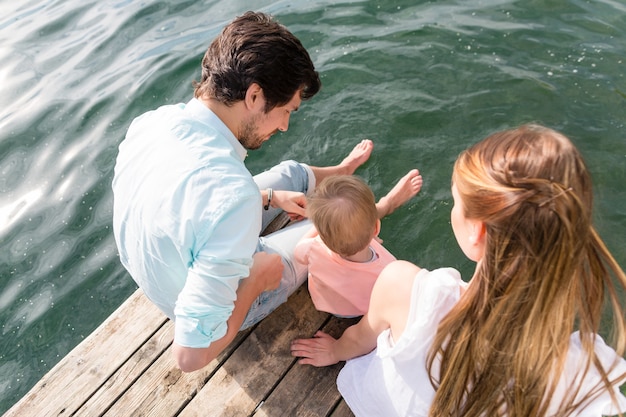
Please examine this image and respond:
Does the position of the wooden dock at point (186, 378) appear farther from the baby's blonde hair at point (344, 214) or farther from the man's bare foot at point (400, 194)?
the man's bare foot at point (400, 194)

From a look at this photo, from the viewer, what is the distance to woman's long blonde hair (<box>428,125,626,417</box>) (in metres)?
1.41

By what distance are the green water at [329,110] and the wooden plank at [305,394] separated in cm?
133

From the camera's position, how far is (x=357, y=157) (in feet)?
13.4

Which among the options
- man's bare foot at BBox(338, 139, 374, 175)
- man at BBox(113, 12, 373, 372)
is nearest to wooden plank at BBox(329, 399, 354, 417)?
man at BBox(113, 12, 373, 372)

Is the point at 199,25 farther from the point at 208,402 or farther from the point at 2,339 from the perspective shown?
the point at 208,402

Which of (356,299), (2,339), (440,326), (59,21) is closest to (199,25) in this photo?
(59,21)

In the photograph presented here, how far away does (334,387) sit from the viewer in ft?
8.50

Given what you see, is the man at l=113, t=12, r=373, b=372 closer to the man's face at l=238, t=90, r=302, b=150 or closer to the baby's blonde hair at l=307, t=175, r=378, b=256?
the man's face at l=238, t=90, r=302, b=150

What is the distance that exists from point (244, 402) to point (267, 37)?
1806mm

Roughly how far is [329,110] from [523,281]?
3.47 m

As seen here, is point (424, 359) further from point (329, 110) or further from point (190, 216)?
point (329, 110)

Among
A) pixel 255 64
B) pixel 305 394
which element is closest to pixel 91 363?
pixel 305 394

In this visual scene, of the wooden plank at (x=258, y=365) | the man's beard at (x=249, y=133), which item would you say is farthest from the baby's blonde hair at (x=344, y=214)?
the wooden plank at (x=258, y=365)

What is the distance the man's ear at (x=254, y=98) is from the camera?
2449 millimetres
